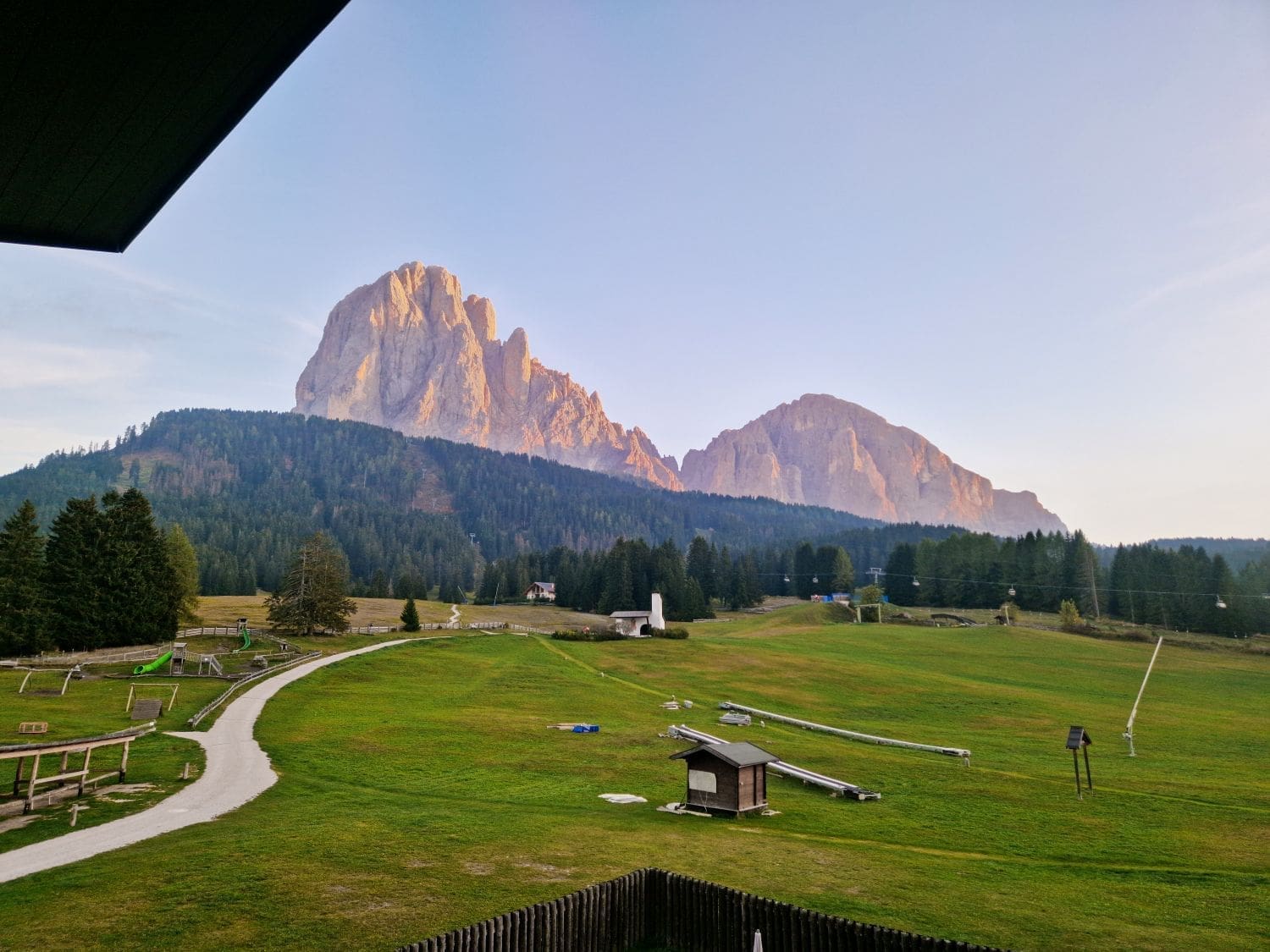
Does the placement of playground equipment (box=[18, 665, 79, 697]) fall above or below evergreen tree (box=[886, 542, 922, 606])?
below

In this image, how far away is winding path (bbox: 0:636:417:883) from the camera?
802 inches

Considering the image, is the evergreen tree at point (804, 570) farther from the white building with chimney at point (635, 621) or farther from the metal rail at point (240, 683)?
the metal rail at point (240, 683)

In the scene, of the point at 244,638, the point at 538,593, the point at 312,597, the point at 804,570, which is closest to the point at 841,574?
the point at 804,570

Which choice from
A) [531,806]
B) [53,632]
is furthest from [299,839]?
[53,632]

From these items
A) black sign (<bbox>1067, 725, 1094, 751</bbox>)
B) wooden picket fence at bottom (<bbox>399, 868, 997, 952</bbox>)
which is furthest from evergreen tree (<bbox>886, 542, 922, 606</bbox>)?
wooden picket fence at bottom (<bbox>399, 868, 997, 952</bbox>)

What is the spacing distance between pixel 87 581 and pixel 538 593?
11250 centimetres

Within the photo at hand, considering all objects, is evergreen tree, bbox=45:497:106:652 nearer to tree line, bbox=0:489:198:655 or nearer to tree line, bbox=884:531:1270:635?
tree line, bbox=0:489:198:655

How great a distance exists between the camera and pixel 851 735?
47500 millimetres

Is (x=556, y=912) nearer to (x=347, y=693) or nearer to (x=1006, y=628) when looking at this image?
(x=347, y=693)

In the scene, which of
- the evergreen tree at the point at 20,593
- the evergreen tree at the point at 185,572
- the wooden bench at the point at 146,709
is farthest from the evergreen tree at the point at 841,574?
the wooden bench at the point at 146,709

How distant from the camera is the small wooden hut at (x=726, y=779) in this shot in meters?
28.5

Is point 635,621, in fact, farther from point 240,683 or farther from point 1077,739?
point 1077,739

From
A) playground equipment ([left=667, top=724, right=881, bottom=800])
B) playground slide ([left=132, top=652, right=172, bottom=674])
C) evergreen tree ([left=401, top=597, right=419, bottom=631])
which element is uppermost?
evergreen tree ([left=401, top=597, right=419, bottom=631])

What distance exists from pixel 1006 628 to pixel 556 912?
356ft
